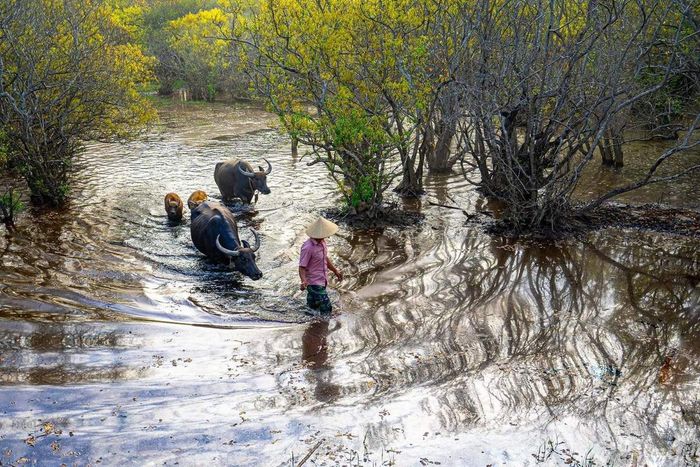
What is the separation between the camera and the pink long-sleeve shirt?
8.15 meters

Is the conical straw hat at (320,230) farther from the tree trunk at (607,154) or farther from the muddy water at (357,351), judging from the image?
the tree trunk at (607,154)

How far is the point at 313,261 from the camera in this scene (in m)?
8.19

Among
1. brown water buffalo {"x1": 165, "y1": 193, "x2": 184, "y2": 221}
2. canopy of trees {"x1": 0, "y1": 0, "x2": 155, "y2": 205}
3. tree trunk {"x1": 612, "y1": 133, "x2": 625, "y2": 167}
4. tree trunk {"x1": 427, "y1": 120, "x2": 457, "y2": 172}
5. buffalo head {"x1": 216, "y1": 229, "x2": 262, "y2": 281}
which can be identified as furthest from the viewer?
tree trunk {"x1": 427, "y1": 120, "x2": 457, "y2": 172}

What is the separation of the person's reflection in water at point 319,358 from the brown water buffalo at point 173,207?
18.9 feet

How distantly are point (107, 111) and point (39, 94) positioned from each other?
1.76 metres

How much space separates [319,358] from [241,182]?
8033 mm

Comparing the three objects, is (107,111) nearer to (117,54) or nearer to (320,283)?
(117,54)

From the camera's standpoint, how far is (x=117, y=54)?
580 inches

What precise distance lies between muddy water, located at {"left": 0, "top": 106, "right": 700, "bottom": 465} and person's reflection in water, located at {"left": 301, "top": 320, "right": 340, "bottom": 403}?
0.03m

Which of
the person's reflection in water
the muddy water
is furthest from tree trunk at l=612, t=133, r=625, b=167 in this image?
the person's reflection in water

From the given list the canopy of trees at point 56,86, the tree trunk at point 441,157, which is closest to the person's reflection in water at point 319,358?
the canopy of trees at point 56,86

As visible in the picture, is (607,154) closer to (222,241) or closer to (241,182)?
(241,182)

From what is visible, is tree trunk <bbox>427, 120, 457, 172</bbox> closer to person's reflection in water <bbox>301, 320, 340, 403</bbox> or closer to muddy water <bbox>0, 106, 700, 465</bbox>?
muddy water <bbox>0, 106, 700, 465</bbox>

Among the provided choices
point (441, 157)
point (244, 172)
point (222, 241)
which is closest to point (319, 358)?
point (222, 241)
